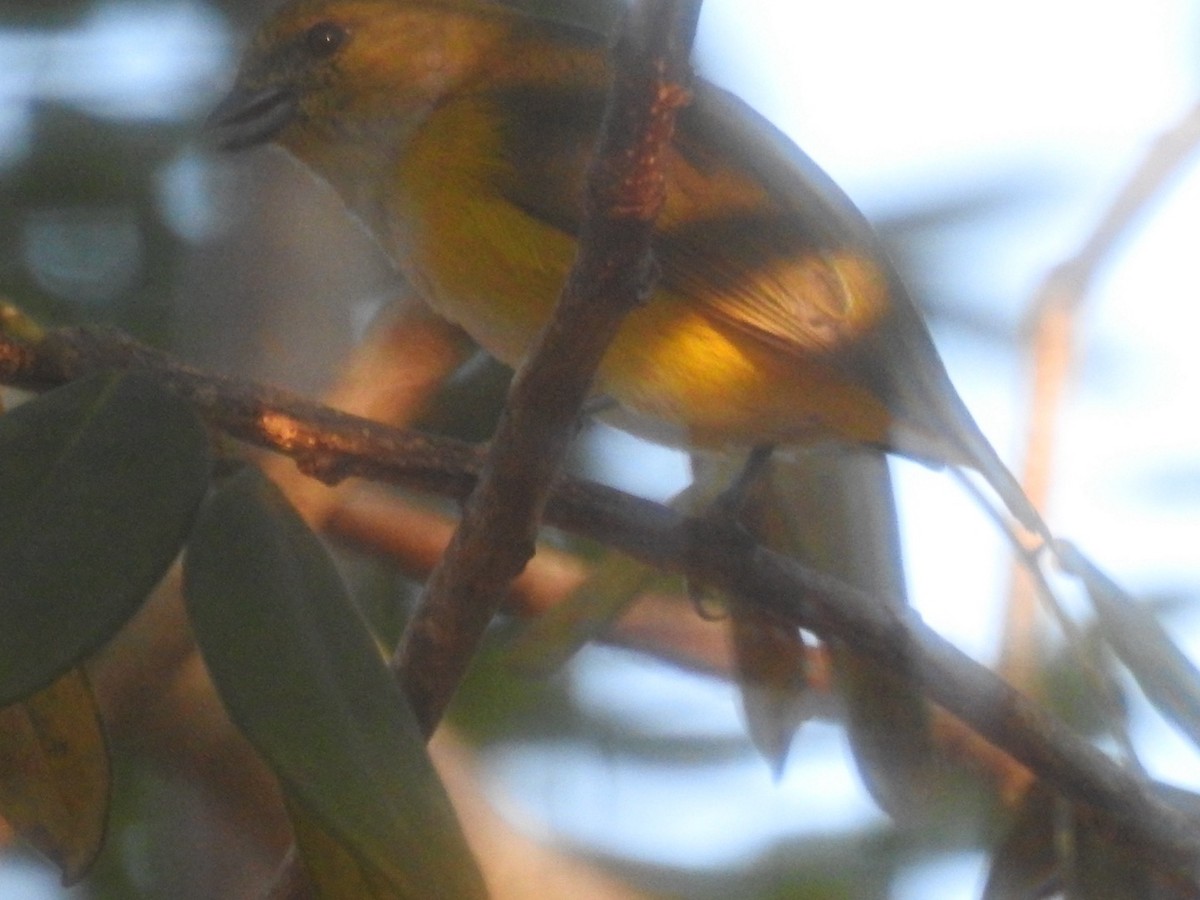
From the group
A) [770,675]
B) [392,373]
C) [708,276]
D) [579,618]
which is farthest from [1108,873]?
[392,373]

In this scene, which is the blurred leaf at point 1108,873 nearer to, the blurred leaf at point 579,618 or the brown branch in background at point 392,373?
the blurred leaf at point 579,618

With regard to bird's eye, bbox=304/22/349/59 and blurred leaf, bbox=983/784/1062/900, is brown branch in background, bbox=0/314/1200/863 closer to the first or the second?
blurred leaf, bbox=983/784/1062/900

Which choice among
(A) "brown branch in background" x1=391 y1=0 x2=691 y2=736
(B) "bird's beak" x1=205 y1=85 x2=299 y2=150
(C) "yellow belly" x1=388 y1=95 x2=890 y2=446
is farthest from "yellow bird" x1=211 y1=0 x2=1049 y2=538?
(A) "brown branch in background" x1=391 y1=0 x2=691 y2=736

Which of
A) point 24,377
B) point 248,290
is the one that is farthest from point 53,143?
point 24,377

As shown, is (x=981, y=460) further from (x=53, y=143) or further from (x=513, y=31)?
(x=53, y=143)

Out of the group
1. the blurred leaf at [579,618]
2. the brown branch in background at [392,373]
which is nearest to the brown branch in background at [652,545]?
the blurred leaf at [579,618]

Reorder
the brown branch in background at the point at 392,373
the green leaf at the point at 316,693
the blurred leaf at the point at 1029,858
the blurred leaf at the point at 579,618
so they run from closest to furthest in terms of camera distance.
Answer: the green leaf at the point at 316,693 < the blurred leaf at the point at 1029,858 < the blurred leaf at the point at 579,618 < the brown branch in background at the point at 392,373

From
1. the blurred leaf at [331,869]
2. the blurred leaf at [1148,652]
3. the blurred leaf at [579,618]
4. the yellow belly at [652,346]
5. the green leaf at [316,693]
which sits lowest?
the blurred leaf at [579,618]
